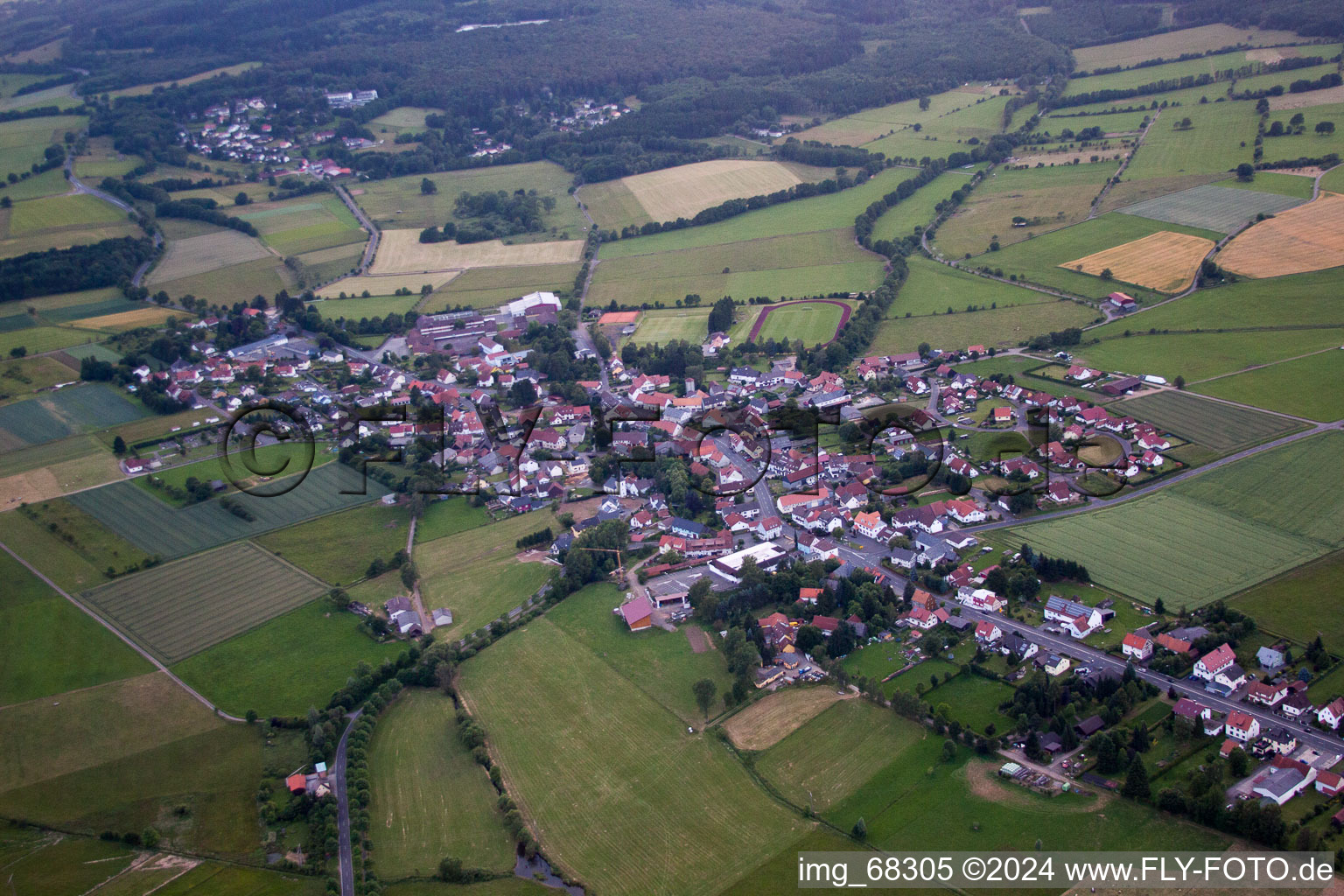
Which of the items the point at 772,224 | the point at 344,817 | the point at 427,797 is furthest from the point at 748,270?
the point at 344,817

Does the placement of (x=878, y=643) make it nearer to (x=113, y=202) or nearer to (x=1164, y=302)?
(x=1164, y=302)

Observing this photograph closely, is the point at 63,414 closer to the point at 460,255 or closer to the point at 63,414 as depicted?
the point at 63,414

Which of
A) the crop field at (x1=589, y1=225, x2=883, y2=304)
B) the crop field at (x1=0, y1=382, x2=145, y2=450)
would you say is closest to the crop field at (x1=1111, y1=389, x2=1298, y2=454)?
the crop field at (x1=589, y1=225, x2=883, y2=304)

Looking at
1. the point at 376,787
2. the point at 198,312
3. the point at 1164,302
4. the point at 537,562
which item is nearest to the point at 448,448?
the point at 537,562

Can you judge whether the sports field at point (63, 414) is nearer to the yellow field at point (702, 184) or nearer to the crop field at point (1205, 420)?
the yellow field at point (702, 184)

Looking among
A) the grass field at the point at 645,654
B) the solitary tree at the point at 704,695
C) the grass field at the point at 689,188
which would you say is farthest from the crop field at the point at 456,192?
the solitary tree at the point at 704,695

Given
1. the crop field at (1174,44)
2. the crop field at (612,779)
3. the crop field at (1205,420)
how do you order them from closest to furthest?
1. the crop field at (612,779)
2. the crop field at (1205,420)
3. the crop field at (1174,44)

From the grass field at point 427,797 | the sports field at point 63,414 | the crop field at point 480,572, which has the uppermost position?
the sports field at point 63,414
